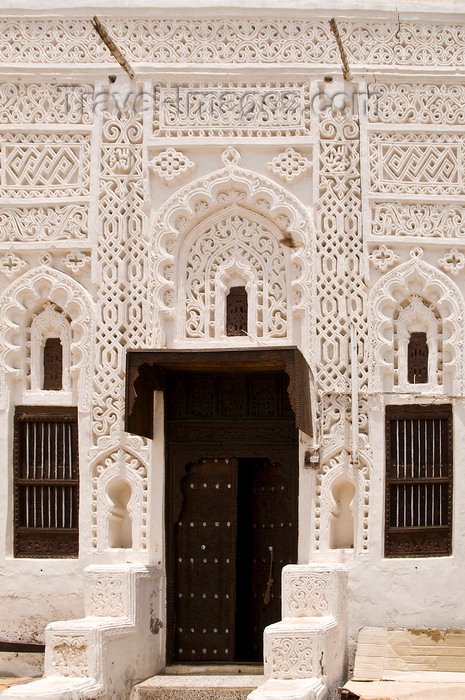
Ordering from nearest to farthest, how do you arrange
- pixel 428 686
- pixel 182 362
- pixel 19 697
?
pixel 19 697 < pixel 428 686 < pixel 182 362

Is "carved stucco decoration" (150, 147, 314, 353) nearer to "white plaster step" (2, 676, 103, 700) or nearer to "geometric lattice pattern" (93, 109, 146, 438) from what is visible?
"geometric lattice pattern" (93, 109, 146, 438)

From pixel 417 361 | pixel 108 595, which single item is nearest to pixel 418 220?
pixel 417 361

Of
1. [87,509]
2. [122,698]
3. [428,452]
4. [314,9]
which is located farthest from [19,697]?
[314,9]

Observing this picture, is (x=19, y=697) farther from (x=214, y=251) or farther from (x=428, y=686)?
(x=214, y=251)

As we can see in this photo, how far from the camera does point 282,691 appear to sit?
954 centimetres

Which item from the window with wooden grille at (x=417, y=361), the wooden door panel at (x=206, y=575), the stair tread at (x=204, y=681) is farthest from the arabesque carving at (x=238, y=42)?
the stair tread at (x=204, y=681)

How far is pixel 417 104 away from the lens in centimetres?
1216

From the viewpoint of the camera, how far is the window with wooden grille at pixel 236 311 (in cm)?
1213

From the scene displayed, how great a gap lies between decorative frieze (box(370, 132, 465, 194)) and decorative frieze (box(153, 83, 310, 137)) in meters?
0.76

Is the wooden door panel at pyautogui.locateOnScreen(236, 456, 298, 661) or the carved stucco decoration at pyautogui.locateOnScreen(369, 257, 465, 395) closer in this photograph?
the carved stucco decoration at pyautogui.locateOnScreen(369, 257, 465, 395)

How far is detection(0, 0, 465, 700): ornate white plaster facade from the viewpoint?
11734 millimetres

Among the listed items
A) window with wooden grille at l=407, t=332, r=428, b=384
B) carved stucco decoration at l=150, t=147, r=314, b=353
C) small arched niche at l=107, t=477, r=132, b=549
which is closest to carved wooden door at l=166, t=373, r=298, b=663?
small arched niche at l=107, t=477, r=132, b=549

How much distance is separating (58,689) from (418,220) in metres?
5.43

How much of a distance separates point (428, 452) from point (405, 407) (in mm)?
474
